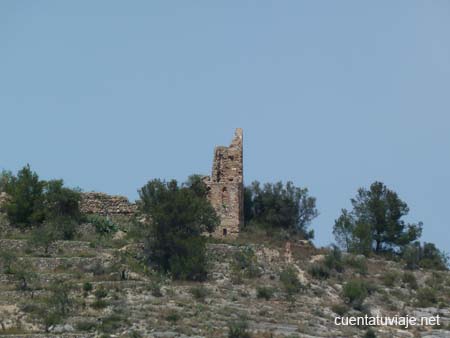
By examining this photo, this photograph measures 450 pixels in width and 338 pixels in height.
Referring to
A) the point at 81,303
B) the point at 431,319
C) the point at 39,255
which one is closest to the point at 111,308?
the point at 81,303

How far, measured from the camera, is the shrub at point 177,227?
62.3 meters

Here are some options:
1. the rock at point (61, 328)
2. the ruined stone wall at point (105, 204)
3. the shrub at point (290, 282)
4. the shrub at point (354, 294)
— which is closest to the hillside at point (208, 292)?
the rock at point (61, 328)

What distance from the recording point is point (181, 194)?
65062 millimetres

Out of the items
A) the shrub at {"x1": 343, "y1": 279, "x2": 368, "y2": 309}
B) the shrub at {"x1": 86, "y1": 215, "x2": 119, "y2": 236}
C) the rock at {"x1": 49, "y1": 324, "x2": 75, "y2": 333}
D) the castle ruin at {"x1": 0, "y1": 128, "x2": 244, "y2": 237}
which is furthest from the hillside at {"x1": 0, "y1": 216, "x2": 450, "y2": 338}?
the castle ruin at {"x1": 0, "y1": 128, "x2": 244, "y2": 237}

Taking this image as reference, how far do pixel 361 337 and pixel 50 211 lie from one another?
1616cm

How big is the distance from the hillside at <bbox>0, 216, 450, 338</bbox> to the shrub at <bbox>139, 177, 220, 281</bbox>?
65 centimetres

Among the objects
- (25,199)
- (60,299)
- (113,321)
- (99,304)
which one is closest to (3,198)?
(25,199)

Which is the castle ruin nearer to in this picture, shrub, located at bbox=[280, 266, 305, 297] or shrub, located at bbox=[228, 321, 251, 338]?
shrub, located at bbox=[280, 266, 305, 297]

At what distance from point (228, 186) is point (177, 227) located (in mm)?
4957

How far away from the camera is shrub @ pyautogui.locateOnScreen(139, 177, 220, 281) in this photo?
205ft

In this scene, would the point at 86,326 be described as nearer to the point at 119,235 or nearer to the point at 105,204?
the point at 119,235

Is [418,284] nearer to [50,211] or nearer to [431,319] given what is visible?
[431,319]

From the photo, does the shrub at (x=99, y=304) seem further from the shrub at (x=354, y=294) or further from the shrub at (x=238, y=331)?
the shrub at (x=354, y=294)

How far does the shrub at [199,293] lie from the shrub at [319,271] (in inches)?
227
